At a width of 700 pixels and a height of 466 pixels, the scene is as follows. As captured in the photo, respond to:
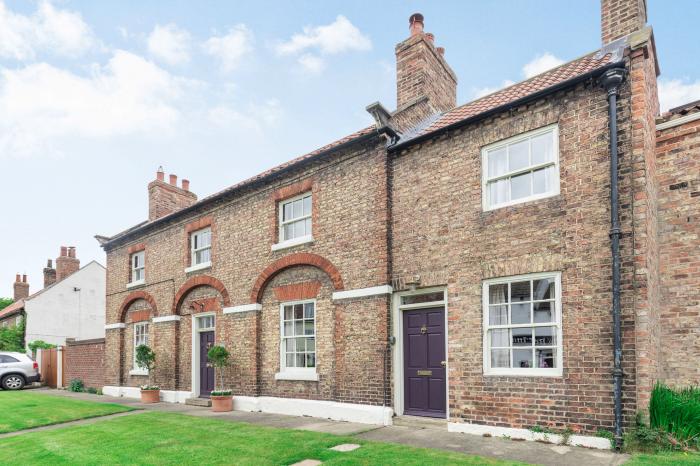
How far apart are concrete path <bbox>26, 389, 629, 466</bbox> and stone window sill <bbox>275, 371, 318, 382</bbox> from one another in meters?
0.91

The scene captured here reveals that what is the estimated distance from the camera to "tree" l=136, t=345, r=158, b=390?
1753 centimetres

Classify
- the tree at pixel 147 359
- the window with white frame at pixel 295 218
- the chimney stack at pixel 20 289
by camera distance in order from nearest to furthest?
the window with white frame at pixel 295 218, the tree at pixel 147 359, the chimney stack at pixel 20 289

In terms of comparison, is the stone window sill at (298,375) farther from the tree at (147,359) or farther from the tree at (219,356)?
the tree at (147,359)

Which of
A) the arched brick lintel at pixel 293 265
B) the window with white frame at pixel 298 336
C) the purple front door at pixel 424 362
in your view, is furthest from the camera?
the window with white frame at pixel 298 336

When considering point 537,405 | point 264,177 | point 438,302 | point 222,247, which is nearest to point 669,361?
point 537,405

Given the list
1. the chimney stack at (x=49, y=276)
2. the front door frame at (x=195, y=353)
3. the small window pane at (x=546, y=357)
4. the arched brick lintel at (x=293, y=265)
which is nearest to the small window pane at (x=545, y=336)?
the small window pane at (x=546, y=357)

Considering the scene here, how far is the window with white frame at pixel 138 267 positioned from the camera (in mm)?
19688

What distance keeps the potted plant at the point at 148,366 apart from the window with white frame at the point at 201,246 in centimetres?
342

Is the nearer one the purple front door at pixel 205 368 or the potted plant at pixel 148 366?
the purple front door at pixel 205 368

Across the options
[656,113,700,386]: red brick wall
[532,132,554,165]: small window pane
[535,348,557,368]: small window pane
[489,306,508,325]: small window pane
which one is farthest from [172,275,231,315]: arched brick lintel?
[656,113,700,386]: red brick wall

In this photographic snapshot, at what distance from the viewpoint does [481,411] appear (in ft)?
31.2

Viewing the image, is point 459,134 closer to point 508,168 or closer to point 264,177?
point 508,168

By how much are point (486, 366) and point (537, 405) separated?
110 centimetres

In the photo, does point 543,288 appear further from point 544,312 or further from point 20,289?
point 20,289
